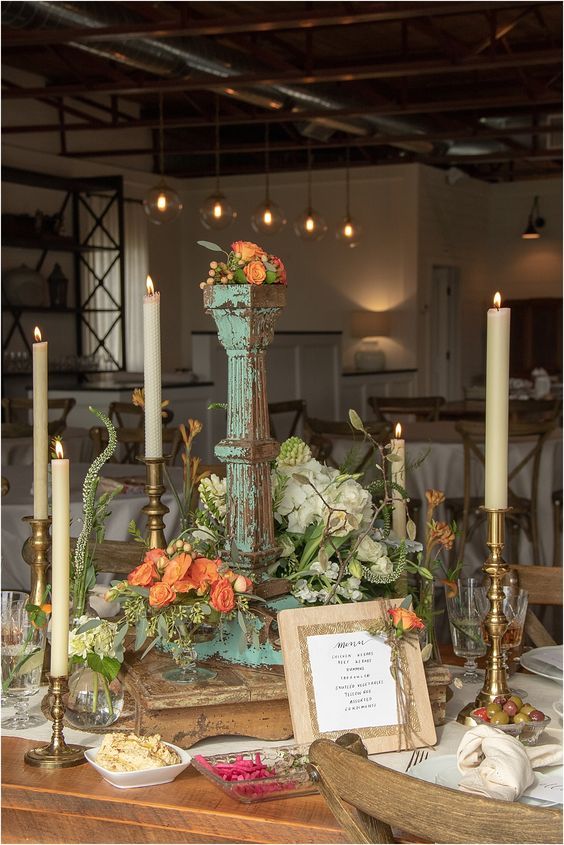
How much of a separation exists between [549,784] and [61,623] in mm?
573

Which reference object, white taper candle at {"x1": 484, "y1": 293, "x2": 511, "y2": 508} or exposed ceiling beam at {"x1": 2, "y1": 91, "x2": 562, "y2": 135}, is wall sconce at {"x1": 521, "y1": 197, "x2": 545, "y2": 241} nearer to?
exposed ceiling beam at {"x1": 2, "y1": 91, "x2": 562, "y2": 135}

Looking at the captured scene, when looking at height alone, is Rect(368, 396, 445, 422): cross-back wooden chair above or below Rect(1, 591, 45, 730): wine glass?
above

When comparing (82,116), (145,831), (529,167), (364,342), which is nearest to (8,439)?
(145,831)

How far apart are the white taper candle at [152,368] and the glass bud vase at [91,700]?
31 centimetres

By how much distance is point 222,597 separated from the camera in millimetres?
1369

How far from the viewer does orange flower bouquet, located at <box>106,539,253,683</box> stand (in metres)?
1.37

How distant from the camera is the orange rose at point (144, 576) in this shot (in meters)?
1.38

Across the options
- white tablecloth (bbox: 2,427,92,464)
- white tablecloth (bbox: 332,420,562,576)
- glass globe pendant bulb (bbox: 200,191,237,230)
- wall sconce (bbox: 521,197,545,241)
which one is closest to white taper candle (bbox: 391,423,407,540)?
white tablecloth (bbox: 332,420,562,576)

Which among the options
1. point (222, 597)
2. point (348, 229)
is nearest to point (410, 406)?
point (348, 229)

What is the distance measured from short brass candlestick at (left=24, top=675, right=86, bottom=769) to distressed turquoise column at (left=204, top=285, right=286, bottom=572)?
0.29m

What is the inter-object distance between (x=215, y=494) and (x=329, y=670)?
12.0 inches

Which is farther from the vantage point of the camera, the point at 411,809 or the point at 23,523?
the point at 23,523

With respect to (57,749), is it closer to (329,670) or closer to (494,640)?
(329,670)

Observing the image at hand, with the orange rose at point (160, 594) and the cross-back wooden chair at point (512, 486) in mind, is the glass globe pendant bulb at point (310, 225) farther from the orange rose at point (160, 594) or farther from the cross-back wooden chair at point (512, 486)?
the orange rose at point (160, 594)
